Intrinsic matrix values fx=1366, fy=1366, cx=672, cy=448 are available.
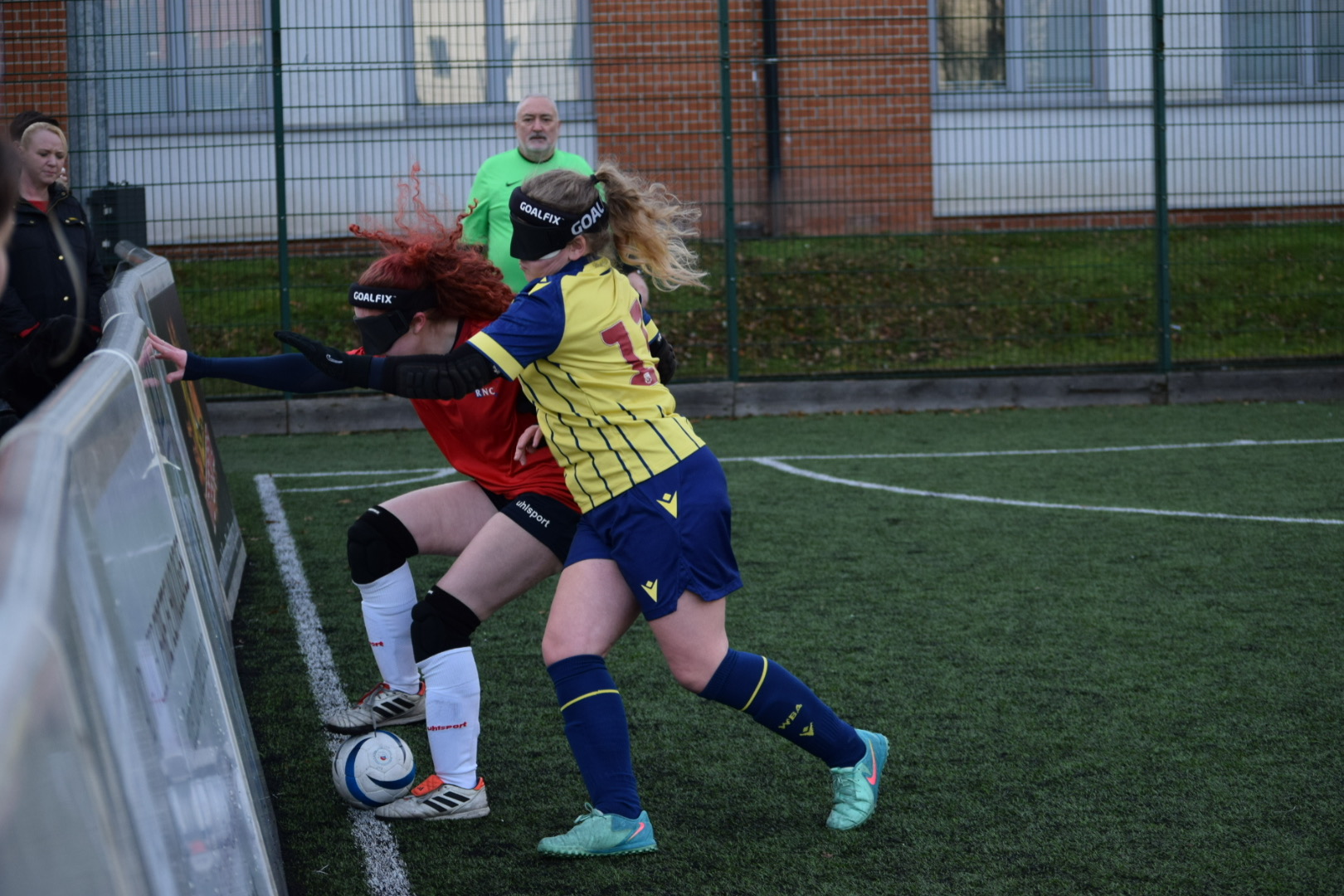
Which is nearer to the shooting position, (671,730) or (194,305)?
(671,730)

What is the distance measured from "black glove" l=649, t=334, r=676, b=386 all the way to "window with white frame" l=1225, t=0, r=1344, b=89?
9622 mm

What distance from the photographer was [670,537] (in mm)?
3260

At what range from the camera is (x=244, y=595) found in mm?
5844

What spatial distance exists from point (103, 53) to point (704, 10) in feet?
15.9

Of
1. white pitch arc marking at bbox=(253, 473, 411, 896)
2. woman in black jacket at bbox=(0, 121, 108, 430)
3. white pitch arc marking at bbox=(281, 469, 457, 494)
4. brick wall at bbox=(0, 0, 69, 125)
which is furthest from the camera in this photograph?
brick wall at bbox=(0, 0, 69, 125)

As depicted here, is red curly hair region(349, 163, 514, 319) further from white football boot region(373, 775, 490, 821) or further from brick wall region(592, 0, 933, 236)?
brick wall region(592, 0, 933, 236)

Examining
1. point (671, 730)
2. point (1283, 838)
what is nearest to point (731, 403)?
point (671, 730)

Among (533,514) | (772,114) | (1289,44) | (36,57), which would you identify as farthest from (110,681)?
(1289,44)

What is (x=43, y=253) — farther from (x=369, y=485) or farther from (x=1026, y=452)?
(x=1026, y=452)

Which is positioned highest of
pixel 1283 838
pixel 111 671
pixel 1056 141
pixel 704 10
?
pixel 704 10

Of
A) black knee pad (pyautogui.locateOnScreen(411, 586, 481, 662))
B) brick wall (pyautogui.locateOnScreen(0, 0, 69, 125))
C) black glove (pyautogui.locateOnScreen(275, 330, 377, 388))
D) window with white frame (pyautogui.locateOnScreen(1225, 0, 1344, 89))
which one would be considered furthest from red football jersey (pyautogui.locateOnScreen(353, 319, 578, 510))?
window with white frame (pyautogui.locateOnScreen(1225, 0, 1344, 89))

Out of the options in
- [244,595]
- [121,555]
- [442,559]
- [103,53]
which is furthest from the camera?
[103,53]

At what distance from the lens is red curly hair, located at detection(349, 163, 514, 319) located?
149 inches

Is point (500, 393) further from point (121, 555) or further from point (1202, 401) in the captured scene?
point (1202, 401)
